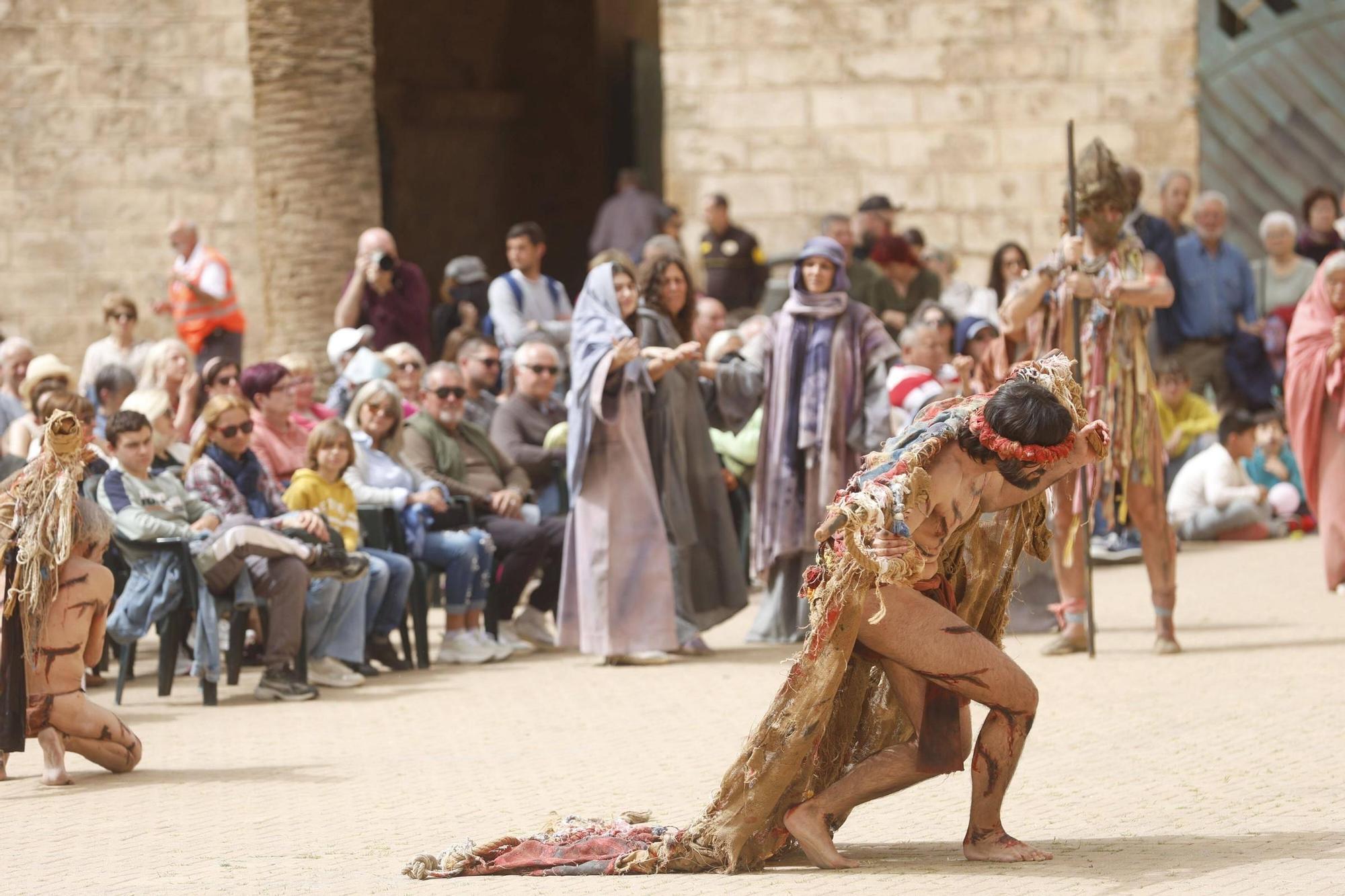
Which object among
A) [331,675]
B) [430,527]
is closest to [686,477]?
[430,527]

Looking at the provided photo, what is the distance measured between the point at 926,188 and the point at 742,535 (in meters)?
5.55

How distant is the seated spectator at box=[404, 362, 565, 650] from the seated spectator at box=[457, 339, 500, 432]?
1.23 metres

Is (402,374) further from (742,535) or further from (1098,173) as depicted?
(1098,173)

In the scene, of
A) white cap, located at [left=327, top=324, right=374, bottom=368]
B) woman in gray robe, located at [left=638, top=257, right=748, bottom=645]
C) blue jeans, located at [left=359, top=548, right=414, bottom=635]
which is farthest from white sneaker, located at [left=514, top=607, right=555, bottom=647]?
white cap, located at [left=327, top=324, right=374, bottom=368]

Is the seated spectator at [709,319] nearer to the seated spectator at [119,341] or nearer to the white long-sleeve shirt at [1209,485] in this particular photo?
the white long-sleeve shirt at [1209,485]

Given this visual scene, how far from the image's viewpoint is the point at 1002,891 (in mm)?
5090

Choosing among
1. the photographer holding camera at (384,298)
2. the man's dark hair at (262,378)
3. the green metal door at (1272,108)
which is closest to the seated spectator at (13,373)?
the photographer holding camera at (384,298)

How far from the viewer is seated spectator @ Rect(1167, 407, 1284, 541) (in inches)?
545

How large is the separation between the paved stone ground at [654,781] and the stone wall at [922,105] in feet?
22.6

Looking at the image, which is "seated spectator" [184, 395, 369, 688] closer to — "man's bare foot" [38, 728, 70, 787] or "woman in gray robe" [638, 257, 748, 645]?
"woman in gray robe" [638, 257, 748, 645]

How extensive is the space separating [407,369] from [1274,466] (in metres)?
5.94

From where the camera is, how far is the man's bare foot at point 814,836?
549 cm

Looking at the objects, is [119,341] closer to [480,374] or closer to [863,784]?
[480,374]

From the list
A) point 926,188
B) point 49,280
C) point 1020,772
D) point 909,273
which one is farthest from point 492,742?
point 49,280
